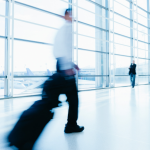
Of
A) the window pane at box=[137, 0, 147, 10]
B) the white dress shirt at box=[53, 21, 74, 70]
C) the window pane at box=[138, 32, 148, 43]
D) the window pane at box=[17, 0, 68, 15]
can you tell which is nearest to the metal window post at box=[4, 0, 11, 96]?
the window pane at box=[17, 0, 68, 15]

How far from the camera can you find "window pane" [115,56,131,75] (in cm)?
1009

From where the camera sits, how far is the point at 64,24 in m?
1.85

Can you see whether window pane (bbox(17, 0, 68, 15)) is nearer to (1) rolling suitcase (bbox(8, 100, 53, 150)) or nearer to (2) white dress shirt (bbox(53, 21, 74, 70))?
(2) white dress shirt (bbox(53, 21, 74, 70))

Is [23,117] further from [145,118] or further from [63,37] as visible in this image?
[145,118]

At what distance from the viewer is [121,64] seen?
1036cm

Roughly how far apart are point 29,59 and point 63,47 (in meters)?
4.78

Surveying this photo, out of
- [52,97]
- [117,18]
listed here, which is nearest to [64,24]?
[52,97]

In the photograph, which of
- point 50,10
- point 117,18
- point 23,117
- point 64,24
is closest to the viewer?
point 23,117

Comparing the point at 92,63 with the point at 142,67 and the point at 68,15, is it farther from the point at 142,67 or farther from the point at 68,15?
the point at 68,15

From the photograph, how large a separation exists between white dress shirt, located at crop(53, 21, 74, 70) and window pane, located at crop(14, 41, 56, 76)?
12.4 ft

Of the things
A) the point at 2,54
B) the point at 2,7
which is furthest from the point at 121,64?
the point at 2,7

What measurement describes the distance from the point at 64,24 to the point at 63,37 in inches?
7.4

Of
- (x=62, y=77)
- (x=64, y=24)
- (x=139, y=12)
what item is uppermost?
(x=139, y=12)

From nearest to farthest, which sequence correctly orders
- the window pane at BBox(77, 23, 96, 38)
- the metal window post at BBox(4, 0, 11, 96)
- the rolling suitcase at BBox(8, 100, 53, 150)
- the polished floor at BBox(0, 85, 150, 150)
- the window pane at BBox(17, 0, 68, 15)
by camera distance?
the rolling suitcase at BBox(8, 100, 53, 150)
the polished floor at BBox(0, 85, 150, 150)
the metal window post at BBox(4, 0, 11, 96)
the window pane at BBox(17, 0, 68, 15)
the window pane at BBox(77, 23, 96, 38)
